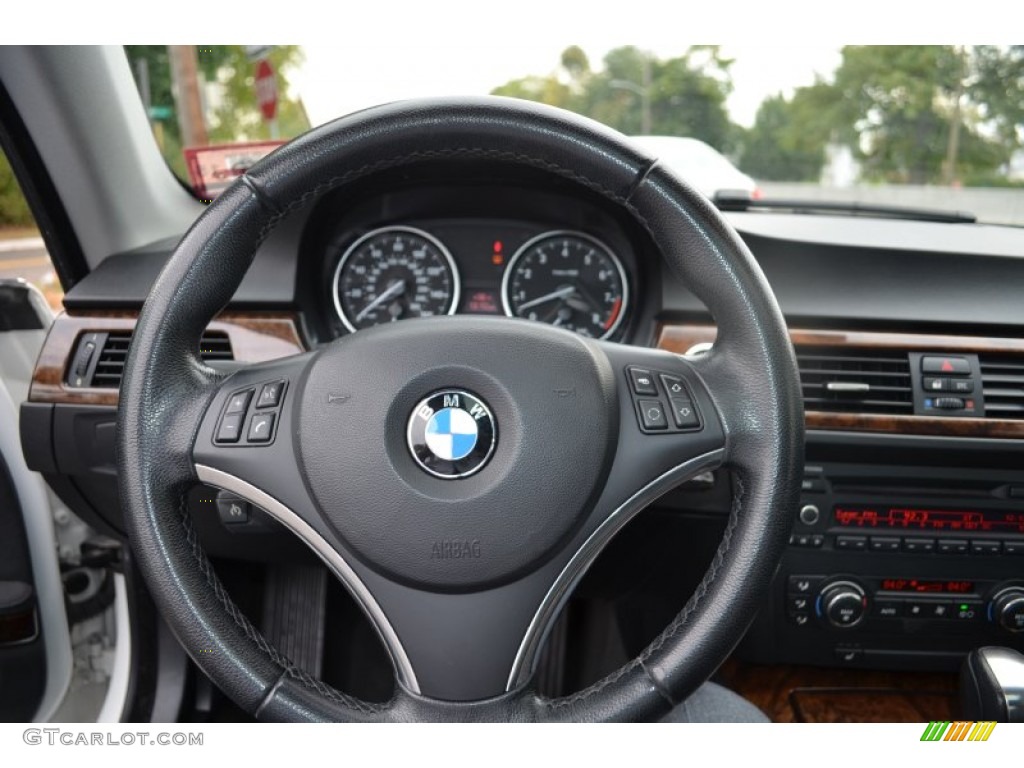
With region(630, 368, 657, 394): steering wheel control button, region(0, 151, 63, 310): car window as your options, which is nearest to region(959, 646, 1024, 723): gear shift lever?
region(630, 368, 657, 394): steering wheel control button

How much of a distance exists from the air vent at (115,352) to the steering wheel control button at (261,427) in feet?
2.08

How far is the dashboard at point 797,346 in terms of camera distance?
1.59m

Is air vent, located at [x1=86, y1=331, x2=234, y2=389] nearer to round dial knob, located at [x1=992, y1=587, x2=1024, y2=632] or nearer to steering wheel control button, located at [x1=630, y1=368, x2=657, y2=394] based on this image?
steering wheel control button, located at [x1=630, y1=368, x2=657, y2=394]

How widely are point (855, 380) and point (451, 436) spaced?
0.89 m

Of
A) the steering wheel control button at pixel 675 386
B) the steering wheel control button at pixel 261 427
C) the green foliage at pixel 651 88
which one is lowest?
the steering wheel control button at pixel 261 427

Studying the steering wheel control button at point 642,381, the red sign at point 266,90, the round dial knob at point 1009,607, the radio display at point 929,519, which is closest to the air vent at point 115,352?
the red sign at point 266,90

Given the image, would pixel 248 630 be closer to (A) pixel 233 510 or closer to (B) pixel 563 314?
(A) pixel 233 510

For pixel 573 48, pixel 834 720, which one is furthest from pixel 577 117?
pixel 834 720

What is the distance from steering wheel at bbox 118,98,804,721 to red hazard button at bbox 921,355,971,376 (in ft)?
2.26

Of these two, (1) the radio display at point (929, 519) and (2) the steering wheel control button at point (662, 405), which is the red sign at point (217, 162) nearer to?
(2) the steering wheel control button at point (662, 405)

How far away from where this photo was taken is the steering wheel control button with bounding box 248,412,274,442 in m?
1.05

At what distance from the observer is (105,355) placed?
168cm

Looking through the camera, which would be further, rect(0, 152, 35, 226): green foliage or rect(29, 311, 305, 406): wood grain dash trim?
rect(0, 152, 35, 226): green foliage

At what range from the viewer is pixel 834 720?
6.20 feet
